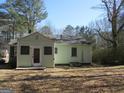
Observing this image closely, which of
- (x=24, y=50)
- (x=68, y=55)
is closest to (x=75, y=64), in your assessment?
(x=68, y=55)

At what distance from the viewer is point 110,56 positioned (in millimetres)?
38594

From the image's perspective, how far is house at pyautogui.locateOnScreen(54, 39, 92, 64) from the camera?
3709 centimetres

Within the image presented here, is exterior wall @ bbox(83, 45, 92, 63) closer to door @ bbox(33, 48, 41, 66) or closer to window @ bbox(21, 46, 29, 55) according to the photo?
door @ bbox(33, 48, 41, 66)

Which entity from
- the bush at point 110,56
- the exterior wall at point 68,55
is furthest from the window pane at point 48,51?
the bush at point 110,56

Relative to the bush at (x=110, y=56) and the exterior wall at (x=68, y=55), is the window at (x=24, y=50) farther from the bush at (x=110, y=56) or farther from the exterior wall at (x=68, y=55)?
the bush at (x=110, y=56)

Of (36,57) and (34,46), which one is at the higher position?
(34,46)

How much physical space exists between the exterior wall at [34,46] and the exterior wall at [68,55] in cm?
468

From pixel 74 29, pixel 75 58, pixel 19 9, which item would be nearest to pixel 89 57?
pixel 75 58

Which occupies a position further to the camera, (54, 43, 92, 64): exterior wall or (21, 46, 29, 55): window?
(54, 43, 92, 64): exterior wall

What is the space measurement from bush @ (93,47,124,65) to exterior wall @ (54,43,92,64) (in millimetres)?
2083

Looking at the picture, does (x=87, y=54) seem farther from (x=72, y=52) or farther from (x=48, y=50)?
(x=48, y=50)

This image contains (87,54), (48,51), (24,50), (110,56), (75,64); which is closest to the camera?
(24,50)

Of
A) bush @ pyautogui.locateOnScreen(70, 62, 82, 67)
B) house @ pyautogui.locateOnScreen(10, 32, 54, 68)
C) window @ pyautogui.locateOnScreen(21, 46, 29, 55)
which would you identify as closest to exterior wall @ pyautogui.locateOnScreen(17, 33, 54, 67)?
house @ pyautogui.locateOnScreen(10, 32, 54, 68)

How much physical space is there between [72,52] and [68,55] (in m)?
0.68
